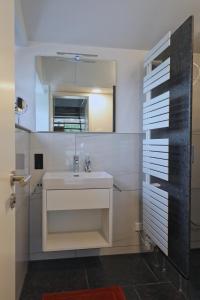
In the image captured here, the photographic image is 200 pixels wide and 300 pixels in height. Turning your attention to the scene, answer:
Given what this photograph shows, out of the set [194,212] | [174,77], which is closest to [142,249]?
[194,212]

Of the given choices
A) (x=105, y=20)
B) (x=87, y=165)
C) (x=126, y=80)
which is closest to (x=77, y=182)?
(x=87, y=165)

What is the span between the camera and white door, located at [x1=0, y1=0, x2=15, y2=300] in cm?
102

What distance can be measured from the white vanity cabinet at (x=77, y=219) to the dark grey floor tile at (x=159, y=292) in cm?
45

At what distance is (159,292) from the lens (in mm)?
2008

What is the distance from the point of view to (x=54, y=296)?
1.92 meters

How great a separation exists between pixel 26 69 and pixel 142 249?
89.1 inches

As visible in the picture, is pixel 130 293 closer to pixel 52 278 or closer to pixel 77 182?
pixel 52 278

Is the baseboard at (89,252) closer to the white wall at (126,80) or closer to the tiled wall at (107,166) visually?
the tiled wall at (107,166)

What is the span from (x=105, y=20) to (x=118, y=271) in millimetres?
2364

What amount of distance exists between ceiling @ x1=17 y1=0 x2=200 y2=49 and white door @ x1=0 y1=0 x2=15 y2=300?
45.9 inches

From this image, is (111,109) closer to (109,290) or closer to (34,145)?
(34,145)

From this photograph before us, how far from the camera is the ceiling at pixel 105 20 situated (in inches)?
83.4

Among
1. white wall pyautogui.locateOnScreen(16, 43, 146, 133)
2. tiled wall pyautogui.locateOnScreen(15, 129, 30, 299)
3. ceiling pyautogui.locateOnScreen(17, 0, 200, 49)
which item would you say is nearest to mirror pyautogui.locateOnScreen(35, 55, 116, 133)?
white wall pyautogui.locateOnScreen(16, 43, 146, 133)

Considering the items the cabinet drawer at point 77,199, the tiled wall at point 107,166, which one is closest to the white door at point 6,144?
the cabinet drawer at point 77,199
